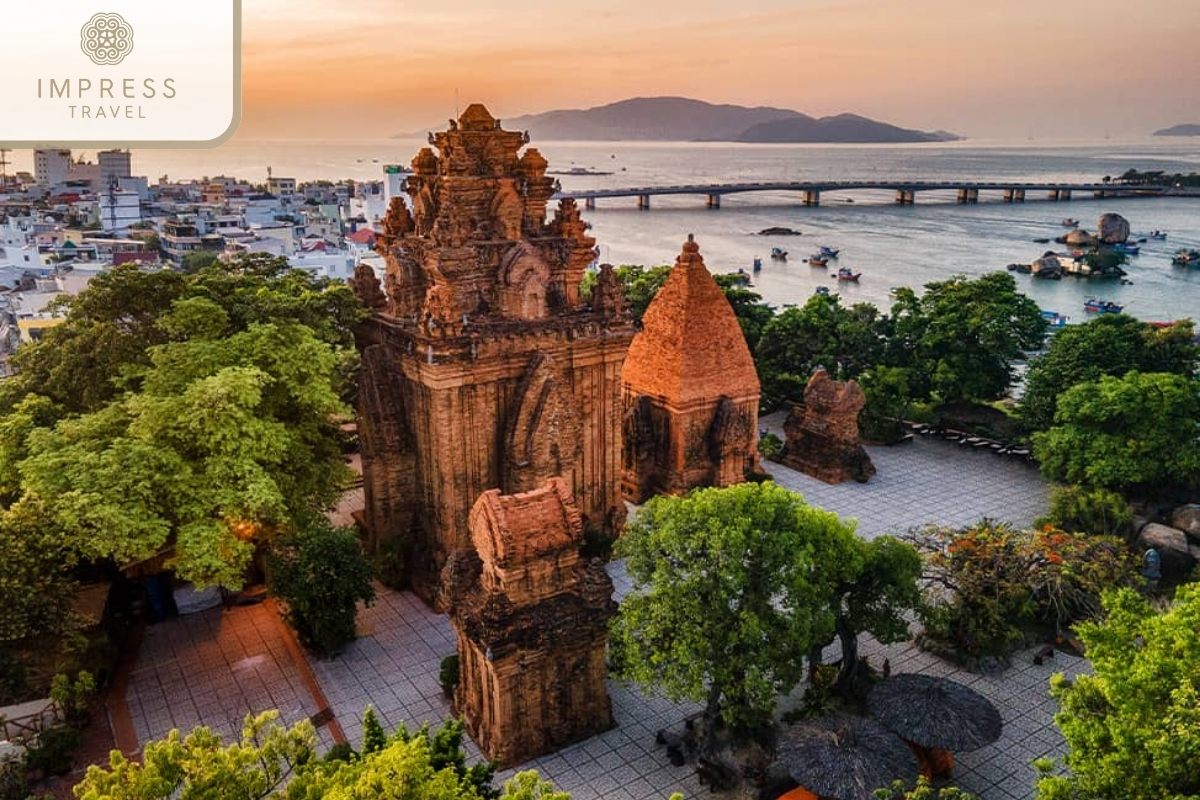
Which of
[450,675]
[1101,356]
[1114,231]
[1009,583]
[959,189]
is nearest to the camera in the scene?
[450,675]

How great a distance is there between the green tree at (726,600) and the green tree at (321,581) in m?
6.46

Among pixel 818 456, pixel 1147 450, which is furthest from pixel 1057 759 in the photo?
pixel 818 456

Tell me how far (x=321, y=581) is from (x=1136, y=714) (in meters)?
15.0

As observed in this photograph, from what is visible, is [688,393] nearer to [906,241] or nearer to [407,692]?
[407,692]

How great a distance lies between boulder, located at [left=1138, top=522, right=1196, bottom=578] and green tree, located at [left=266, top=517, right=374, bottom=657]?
2037 centimetres

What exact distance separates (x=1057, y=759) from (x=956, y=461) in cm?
1671

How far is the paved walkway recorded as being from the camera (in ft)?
52.8

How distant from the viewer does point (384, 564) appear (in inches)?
883

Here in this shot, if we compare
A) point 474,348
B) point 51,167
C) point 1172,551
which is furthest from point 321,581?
point 51,167

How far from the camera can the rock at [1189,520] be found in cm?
2412

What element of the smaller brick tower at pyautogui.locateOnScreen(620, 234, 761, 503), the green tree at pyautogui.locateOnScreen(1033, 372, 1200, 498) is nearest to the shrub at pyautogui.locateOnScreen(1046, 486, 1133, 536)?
the green tree at pyautogui.locateOnScreen(1033, 372, 1200, 498)

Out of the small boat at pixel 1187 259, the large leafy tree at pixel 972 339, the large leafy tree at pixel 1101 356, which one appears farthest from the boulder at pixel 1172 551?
the small boat at pixel 1187 259

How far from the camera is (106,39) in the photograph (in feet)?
27.3

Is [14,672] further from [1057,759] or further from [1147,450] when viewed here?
[1147,450]
